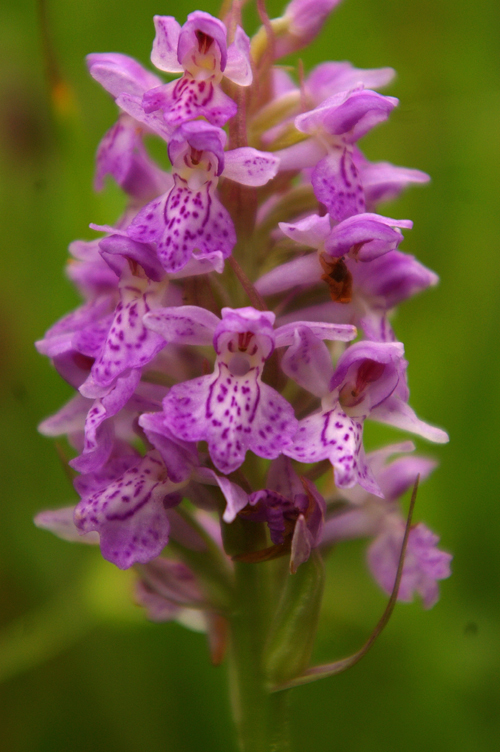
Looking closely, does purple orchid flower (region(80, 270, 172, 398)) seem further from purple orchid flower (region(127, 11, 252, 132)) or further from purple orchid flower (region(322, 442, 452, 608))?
purple orchid flower (region(322, 442, 452, 608))

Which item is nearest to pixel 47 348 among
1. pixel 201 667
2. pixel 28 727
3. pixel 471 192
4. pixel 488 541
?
pixel 201 667

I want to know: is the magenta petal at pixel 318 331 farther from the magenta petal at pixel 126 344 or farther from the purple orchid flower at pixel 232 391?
the magenta petal at pixel 126 344

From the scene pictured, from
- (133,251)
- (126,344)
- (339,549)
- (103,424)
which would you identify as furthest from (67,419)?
(339,549)

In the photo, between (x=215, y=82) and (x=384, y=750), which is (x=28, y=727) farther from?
(x=215, y=82)

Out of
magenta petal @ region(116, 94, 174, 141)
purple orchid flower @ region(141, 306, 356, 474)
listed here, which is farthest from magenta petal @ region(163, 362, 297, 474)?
magenta petal @ region(116, 94, 174, 141)

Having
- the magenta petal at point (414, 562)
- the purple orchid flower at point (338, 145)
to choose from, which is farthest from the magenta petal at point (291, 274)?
the magenta petal at point (414, 562)
